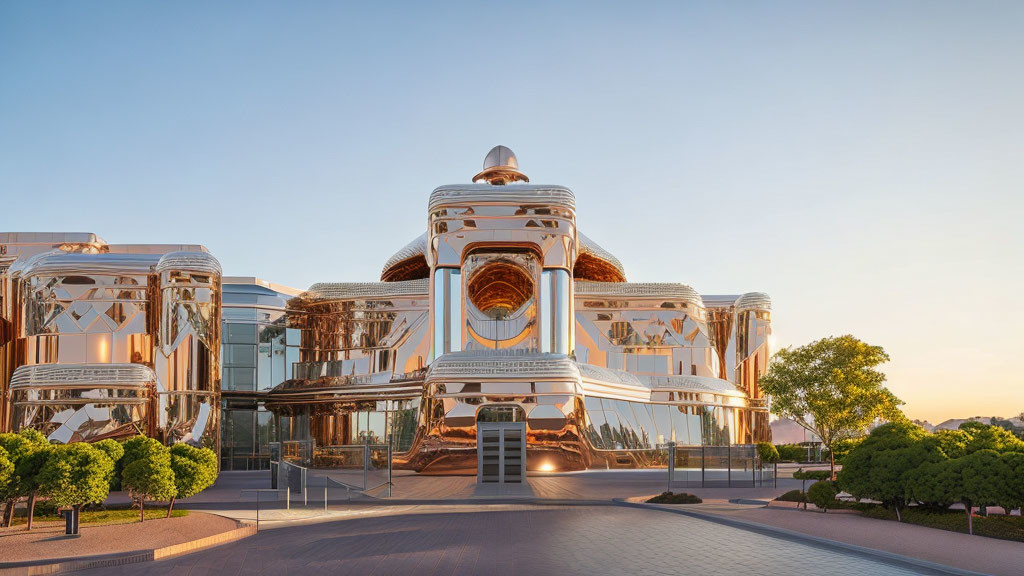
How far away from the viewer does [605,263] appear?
2151 inches

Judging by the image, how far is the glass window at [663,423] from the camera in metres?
44.2

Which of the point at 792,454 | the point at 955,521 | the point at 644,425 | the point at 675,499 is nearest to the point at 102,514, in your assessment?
the point at 675,499

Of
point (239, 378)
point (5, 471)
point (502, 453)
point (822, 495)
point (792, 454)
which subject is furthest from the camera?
point (792, 454)

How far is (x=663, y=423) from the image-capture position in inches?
1762

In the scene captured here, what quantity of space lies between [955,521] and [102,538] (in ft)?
61.9

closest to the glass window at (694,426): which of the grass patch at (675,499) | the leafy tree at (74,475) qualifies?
the grass patch at (675,499)

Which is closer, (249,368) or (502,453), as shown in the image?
(502,453)

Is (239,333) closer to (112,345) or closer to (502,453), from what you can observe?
(112,345)

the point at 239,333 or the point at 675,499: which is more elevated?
the point at 239,333

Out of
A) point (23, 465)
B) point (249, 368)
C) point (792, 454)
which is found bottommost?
point (792, 454)

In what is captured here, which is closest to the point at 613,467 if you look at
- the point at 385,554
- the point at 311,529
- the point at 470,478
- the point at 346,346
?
the point at 470,478

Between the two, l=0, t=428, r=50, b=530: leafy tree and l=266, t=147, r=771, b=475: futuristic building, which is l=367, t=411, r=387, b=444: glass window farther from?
l=0, t=428, r=50, b=530: leafy tree

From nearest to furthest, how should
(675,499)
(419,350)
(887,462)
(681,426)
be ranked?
1. (887,462)
2. (675,499)
3. (681,426)
4. (419,350)

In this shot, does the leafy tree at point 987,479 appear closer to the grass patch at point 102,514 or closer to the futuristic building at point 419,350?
the futuristic building at point 419,350
